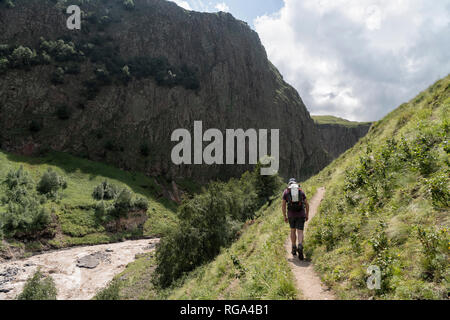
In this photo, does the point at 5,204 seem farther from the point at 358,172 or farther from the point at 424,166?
the point at 424,166

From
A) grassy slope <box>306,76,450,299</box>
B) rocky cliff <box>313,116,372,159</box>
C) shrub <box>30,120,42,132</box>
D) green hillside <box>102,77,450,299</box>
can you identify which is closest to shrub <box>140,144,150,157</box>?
shrub <box>30,120,42,132</box>

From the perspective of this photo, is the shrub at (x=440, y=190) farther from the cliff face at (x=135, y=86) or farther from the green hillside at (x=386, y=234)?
the cliff face at (x=135, y=86)

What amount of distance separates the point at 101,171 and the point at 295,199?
160ft

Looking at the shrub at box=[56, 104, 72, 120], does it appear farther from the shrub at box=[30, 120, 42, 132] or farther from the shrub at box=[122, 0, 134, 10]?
the shrub at box=[122, 0, 134, 10]

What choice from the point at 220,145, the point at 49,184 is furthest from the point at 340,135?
the point at 49,184

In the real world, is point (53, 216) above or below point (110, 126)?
below

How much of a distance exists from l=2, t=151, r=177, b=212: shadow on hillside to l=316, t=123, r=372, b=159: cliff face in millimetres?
111070

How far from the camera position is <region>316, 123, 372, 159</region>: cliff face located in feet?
432

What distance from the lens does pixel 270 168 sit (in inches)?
1499

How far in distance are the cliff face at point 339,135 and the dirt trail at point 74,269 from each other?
420ft

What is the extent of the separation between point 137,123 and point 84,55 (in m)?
25.2

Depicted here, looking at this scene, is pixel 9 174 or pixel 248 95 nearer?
pixel 9 174

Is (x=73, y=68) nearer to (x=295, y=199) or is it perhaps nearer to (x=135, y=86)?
(x=135, y=86)
